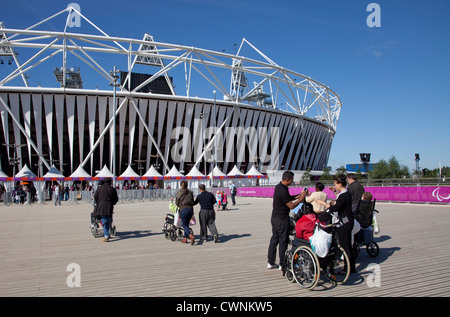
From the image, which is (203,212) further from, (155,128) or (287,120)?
(287,120)

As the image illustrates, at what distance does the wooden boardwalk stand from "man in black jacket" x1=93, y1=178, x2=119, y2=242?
0.56m

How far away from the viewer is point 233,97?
171 ft

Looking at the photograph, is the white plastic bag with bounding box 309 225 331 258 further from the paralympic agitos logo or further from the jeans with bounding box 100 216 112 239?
the paralympic agitos logo

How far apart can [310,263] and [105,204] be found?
650 centimetres

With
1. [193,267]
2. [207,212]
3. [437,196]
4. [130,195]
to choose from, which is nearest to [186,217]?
[207,212]

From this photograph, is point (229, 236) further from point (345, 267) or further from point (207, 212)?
point (345, 267)

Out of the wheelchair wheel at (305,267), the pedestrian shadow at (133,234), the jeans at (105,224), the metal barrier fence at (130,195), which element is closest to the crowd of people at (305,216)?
the wheelchair wheel at (305,267)

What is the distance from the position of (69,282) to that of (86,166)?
4510 cm

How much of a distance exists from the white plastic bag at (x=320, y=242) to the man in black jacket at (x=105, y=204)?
253 inches

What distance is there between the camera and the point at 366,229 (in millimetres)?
7340

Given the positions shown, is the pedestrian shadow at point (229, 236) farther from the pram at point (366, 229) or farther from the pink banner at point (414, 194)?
the pink banner at point (414, 194)

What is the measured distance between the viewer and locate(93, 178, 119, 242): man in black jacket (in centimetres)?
966

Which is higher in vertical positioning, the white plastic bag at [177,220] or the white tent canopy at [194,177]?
the white tent canopy at [194,177]

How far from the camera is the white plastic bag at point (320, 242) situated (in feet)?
16.8
